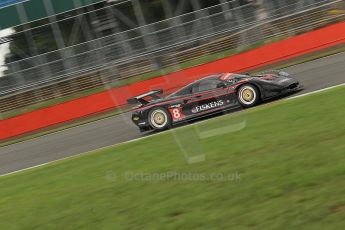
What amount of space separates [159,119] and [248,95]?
234cm

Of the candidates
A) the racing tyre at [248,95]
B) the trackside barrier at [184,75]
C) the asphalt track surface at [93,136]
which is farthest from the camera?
the trackside barrier at [184,75]

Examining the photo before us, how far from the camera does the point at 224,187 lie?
6.75 m

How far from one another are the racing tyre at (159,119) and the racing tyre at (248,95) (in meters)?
1.91

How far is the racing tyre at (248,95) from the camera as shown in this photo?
1273 centimetres

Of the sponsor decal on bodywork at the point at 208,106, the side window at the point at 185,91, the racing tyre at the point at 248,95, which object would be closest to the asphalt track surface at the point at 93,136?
the racing tyre at the point at 248,95

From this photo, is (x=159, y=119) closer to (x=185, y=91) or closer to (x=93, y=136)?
(x=185, y=91)

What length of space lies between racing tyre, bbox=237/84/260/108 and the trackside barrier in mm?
8137

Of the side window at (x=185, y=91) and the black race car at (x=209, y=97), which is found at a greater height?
the side window at (x=185, y=91)

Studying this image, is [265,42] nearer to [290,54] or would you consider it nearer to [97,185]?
[290,54]

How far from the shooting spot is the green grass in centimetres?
571

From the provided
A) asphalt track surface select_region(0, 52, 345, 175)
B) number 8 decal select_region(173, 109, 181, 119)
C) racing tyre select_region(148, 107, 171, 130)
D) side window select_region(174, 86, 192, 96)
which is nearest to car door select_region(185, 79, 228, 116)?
side window select_region(174, 86, 192, 96)

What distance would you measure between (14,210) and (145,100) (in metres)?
6.06

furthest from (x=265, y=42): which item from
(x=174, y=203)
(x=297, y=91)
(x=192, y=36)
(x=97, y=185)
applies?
(x=174, y=203)

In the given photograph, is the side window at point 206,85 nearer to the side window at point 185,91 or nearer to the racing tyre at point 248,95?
the side window at point 185,91
